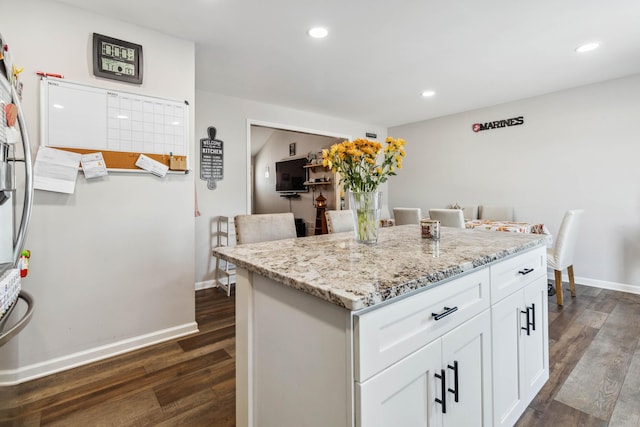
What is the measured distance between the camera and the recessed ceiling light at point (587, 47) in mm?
2522

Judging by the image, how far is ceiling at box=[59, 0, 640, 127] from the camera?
2010 millimetres

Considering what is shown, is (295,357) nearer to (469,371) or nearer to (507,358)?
(469,371)

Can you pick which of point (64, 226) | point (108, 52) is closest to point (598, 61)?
point (108, 52)

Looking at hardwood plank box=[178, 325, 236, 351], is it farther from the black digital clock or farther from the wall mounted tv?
the wall mounted tv

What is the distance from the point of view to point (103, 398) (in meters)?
1.62

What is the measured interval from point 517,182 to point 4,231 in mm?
4826

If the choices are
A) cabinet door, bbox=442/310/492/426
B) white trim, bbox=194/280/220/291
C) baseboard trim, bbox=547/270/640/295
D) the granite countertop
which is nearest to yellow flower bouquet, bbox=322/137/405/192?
the granite countertop

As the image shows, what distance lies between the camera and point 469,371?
108cm

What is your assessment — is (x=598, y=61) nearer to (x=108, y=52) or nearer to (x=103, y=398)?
(x=108, y=52)

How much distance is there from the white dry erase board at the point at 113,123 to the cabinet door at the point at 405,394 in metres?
2.10

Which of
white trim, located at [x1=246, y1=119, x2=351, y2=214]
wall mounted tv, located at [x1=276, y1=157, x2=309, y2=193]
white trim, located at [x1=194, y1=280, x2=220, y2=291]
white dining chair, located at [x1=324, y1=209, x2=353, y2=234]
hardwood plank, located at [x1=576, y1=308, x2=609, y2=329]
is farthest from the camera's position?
wall mounted tv, located at [x1=276, y1=157, x2=309, y2=193]

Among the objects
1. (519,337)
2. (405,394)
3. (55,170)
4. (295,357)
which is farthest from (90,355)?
(519,337)

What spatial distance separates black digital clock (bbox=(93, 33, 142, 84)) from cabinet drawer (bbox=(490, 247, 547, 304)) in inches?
98.3

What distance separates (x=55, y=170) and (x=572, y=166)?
498 cm
